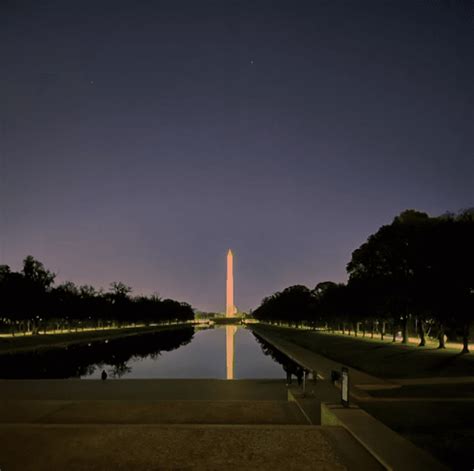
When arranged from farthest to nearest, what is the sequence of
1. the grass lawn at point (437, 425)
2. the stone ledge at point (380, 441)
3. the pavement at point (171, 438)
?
the grass lawn at point (437, 425)
the pavement at point (171, 438)
the stone ledge at point (380, 441)

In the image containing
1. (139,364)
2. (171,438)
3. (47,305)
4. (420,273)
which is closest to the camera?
(171,438)

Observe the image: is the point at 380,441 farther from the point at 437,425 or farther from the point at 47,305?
the point at 47,305

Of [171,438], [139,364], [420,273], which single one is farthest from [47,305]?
[171,438]

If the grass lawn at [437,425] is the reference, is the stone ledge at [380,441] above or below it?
above

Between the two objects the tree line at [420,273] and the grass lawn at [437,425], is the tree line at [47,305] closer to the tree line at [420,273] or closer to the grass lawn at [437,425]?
the tree line at [420,273]

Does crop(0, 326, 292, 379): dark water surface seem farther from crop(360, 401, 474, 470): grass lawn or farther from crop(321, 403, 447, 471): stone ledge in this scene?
crop(321, 403, 447, 471): stone ledge

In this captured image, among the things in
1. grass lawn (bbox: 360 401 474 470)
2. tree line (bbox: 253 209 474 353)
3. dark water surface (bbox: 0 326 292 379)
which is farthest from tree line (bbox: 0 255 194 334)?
grass lawn (bbox: 360 401 474 470)

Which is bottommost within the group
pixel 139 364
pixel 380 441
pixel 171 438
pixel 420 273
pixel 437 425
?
pixel 139 364

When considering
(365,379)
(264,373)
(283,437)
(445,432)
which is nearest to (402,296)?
(264,373)

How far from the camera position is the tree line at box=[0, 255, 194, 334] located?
2464 inches

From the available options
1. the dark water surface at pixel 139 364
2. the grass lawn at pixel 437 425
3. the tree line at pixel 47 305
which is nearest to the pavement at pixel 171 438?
the grass lawn at pixel 437 425

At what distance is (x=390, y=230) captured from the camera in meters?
44.3

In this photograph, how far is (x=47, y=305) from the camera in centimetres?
6919

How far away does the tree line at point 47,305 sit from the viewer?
6259 centimetres
